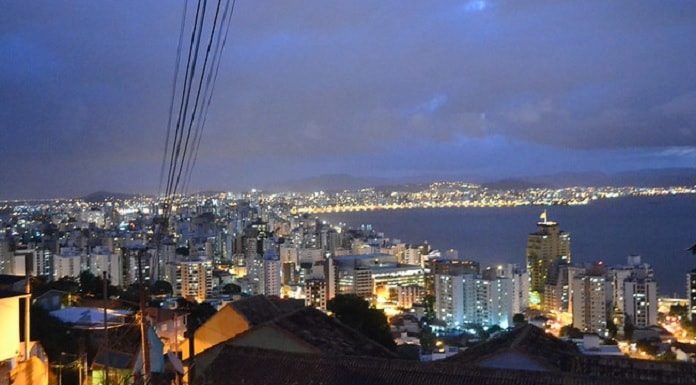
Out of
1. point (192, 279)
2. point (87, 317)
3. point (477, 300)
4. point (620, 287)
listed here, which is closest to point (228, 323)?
point (87, 317)

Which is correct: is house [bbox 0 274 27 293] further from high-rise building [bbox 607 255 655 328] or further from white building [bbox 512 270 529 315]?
white building [bbox 512 270 529 315]

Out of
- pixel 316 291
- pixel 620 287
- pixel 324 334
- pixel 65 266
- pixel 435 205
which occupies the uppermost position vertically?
pixel 324 334

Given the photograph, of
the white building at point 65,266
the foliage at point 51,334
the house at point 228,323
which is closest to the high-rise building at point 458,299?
the white building at point 65,266

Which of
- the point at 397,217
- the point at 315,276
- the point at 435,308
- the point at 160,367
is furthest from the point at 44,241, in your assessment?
the point at 397,217

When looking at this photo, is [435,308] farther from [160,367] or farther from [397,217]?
[397,217]

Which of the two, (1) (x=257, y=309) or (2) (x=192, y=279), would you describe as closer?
(1) (x=257, y=309)

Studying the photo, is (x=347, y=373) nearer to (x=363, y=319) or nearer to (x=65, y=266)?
(x=363, y=319)
